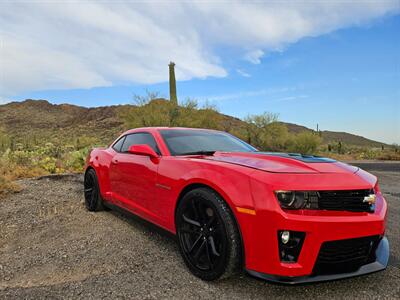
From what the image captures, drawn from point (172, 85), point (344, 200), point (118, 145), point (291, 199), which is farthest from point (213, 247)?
point (172, 85)

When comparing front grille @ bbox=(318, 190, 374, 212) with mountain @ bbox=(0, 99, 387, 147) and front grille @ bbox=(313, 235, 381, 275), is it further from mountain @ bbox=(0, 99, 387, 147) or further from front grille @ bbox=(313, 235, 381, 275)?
mountain @ bbox=(0, 99, 387, 147)

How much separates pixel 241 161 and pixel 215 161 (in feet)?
0.78

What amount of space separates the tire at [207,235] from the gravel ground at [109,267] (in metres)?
0.15

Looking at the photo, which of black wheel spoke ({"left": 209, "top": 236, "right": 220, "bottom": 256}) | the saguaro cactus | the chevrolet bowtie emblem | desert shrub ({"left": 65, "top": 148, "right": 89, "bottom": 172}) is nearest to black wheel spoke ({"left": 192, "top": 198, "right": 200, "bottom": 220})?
black wheel spoke ({"left": 209, "top": 236, "right": 220, "bottom": 256})

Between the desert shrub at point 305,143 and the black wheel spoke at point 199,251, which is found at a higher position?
the desert shrub at point 305,143

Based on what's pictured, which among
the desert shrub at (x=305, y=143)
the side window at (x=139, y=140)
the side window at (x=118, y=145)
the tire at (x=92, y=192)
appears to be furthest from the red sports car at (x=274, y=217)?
the desert shrub at (x=305, y=143)

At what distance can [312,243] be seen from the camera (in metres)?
2.45

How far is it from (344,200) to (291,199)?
1.45 ft

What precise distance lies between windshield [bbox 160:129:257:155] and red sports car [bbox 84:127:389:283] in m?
0.43

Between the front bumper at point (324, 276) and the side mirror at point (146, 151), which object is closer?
the front bumper at point (324, 276)

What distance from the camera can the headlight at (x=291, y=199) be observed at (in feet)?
8.21

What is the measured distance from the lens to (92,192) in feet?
17.9

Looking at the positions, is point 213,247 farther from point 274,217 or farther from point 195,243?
point 274,217

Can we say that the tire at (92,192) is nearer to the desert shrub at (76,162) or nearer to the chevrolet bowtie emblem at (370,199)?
the chevrolet bowtie emblem at (370,199)
